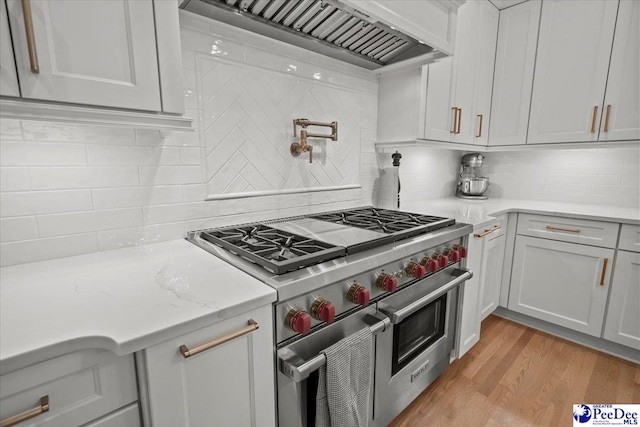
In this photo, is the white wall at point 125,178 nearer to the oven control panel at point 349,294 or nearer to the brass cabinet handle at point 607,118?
the oven control panel at point 349,294

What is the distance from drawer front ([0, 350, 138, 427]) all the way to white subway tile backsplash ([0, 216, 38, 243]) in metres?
0.62

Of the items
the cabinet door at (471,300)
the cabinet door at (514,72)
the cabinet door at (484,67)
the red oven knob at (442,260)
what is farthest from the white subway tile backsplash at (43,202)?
the cabinet door at (514,72)

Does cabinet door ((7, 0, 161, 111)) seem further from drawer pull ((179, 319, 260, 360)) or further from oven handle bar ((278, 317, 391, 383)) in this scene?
oven handle bar ((278, 317, 391, 383))

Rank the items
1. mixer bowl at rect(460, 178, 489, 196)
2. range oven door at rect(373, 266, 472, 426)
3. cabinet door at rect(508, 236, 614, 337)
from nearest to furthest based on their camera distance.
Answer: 1. range oven door at rect(373, 266, 472, 426)
2. cabinet door at rect(508, 236, 614, 337)
3. mixer bowl at rect(460, 178, 489, 196)

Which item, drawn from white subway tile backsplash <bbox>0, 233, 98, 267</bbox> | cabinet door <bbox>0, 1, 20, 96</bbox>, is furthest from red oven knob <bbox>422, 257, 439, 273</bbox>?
cabinet door <bbox>0, 1, 20, 96</bbox>

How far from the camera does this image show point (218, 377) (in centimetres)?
76

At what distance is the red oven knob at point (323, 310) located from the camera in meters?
0.91

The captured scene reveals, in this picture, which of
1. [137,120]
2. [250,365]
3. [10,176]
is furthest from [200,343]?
[10,176]

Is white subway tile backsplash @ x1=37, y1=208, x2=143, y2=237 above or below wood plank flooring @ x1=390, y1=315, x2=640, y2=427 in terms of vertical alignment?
above

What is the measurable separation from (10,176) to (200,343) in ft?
2.73

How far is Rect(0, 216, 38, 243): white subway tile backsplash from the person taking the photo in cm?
96

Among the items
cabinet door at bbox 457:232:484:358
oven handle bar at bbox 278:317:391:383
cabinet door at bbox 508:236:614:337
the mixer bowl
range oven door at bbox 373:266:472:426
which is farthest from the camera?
the mixer bowl

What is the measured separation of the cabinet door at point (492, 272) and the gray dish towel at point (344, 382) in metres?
1.29

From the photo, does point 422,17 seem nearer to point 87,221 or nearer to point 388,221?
point 388,221
